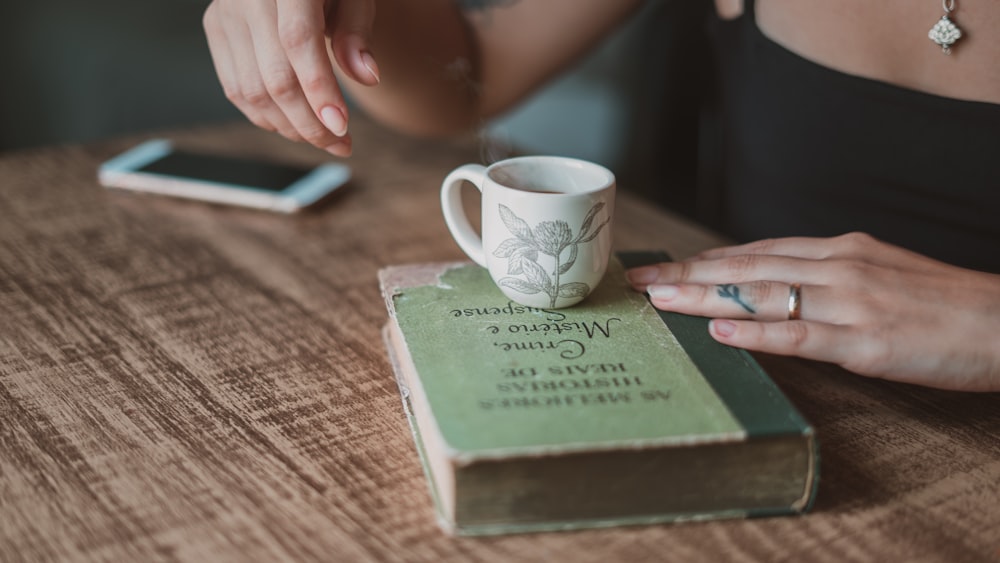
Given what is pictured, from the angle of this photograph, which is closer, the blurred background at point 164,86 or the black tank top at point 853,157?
the black tank top at point 853,157

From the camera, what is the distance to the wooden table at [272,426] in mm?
533

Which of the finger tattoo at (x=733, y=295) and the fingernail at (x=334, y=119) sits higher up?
the fingernail at (x=334, y=119)

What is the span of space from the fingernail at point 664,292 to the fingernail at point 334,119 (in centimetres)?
33

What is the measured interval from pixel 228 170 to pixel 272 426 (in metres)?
0.60

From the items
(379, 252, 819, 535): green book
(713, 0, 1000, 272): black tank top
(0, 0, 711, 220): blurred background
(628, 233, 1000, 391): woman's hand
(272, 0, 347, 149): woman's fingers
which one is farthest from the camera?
(0, 0, 711, 220): blurred background

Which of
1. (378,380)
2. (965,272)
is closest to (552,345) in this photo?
(378,380)

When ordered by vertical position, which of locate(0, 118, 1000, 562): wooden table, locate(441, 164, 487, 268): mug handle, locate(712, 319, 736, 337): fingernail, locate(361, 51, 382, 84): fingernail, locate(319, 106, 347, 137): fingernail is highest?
locate(361, 51, 382, 84): fingernail

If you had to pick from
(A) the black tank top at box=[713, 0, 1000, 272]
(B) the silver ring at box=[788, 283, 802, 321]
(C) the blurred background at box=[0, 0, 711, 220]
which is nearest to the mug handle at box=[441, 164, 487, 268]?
(B) the silver ring at box=[788, 283, 802, 321]

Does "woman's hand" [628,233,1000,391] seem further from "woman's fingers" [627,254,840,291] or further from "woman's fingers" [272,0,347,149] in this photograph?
"woman's fingers" [272,0,347,149]

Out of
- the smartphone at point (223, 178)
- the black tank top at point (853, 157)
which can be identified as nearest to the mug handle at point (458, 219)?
the smartphone at point (223, 178)

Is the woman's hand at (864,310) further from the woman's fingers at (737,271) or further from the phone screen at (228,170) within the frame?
the phone screen at (228,170)

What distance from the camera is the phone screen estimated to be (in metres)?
1.13

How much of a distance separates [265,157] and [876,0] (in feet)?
2.76

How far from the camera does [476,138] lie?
139 centimetres
